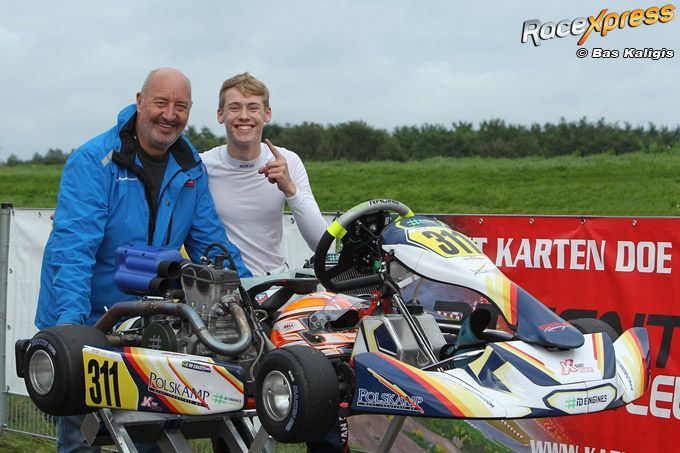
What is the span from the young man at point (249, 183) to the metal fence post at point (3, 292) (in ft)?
10.9

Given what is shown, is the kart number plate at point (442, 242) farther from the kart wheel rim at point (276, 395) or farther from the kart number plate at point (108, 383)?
the kart number plate at point (108, 383)

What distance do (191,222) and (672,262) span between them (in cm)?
272

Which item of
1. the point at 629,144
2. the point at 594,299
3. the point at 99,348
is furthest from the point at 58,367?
the point at 629,144

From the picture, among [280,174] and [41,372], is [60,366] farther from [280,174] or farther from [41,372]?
[280,174]

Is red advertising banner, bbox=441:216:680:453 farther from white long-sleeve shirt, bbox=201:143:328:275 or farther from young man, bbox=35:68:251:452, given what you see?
young man, bbox=35:68:251:452

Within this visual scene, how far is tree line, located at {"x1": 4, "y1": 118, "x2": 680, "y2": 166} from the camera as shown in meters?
29.9

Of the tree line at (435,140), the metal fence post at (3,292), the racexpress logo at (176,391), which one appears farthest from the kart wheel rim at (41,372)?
the tree line at (435,140)

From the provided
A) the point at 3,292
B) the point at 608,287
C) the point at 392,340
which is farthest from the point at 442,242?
the point at 3,292

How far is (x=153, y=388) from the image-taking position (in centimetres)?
409

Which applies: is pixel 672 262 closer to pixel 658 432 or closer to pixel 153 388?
→ pixel 658 432

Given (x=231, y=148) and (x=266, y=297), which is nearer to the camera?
(x=266, y=297)

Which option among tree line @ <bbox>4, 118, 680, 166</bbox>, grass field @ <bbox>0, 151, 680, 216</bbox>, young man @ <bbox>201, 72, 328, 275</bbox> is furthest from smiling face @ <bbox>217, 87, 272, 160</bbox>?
tree line @ <bbox>4, 118, 680, 166</bbox>

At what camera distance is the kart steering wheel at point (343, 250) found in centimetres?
414

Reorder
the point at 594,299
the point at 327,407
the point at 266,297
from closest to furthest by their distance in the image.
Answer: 1. the point at 327,407
2. the point at 266,297
3. the point at 594,299
